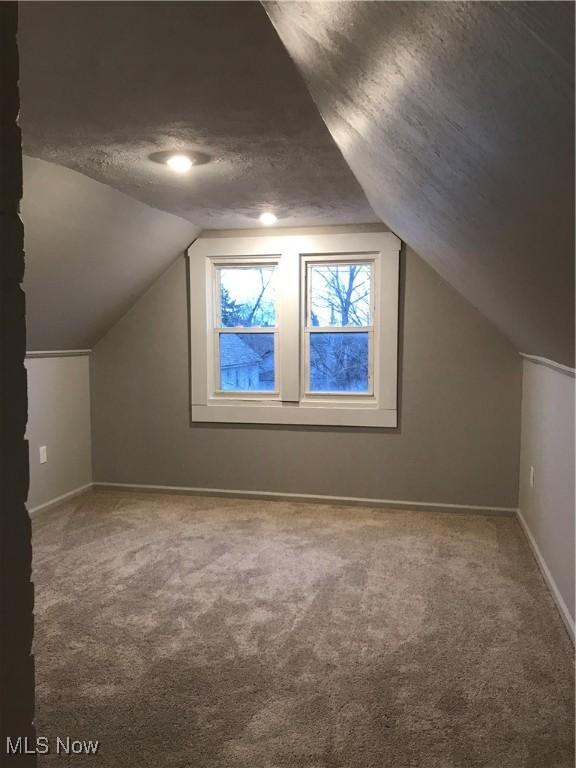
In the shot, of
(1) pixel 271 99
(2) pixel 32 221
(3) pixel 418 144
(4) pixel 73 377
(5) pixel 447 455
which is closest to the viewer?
(3) pixel 418 144

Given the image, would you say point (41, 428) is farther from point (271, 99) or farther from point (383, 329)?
point (271, 99)

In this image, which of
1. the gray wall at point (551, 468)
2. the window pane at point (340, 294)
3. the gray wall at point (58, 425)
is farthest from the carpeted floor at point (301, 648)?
the window pane at point (340, 294)

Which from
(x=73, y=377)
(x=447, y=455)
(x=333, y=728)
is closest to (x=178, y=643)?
(x=333, y=728)

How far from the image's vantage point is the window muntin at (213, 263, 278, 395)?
4.46 metres

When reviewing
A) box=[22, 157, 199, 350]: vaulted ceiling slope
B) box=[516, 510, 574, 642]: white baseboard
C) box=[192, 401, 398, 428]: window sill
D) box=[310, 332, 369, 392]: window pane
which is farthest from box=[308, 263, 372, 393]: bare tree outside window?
box=[516, 510, 574, 642]: white baseboard

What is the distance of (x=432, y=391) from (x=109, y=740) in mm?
2987

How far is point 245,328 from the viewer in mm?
4473

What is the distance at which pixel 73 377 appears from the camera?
4.45 meters

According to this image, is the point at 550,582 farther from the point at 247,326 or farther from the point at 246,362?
the point at 247,326

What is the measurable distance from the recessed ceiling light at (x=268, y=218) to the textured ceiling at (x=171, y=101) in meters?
0.53

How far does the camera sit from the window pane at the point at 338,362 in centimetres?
432

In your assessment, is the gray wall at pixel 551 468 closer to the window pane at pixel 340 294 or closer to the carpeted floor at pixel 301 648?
the carpeted floor at pixel 301 648

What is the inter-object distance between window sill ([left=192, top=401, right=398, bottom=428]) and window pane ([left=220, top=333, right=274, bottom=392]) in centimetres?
17

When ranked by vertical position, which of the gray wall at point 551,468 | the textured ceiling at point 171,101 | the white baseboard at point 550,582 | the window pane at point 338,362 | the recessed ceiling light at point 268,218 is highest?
the recessed ceiling light at point 268,218
